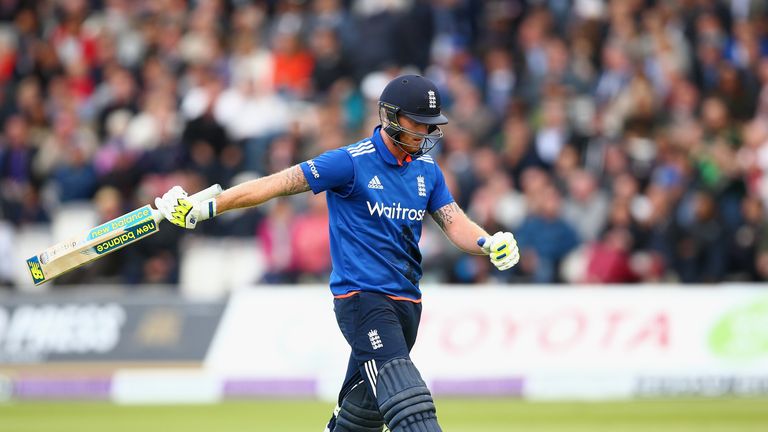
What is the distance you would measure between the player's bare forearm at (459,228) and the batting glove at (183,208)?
1.25 meters

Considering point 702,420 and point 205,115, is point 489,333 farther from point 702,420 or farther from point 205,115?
point 205,115

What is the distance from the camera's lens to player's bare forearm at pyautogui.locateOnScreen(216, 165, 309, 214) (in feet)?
19.6

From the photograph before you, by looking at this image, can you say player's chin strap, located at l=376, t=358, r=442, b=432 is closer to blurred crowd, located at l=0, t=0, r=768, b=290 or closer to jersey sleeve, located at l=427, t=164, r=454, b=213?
jersey sleeve, located at l=427, t=164, r=454, b=213

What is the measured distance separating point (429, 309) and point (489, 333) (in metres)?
0.65

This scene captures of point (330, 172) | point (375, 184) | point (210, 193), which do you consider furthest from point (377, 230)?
point (210, 193)

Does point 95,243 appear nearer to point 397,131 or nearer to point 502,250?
point 397,131

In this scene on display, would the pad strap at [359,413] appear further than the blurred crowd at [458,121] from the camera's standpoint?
No

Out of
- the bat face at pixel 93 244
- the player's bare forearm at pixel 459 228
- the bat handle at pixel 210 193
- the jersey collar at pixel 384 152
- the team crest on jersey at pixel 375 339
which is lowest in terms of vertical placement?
the team crest on jersey at pixel 375 339

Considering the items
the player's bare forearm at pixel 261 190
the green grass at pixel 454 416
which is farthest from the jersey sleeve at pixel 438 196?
the green grass at pixel 454 416

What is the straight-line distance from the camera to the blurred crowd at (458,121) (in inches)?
533

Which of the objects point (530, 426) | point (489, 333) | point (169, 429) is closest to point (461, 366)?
point (489, 333)

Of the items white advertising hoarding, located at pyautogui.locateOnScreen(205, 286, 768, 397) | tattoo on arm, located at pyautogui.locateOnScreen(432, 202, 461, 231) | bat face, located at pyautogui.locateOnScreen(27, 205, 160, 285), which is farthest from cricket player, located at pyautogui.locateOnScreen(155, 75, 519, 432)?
white advertising hoarding, located at pyautogui.locateOnScreen(205, 286, 768, 397)

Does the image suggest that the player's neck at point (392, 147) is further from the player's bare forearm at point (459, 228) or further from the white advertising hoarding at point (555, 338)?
the white advertising hoarding at point (555, 338)

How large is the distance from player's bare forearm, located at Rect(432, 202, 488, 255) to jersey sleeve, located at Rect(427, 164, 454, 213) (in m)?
0.02
